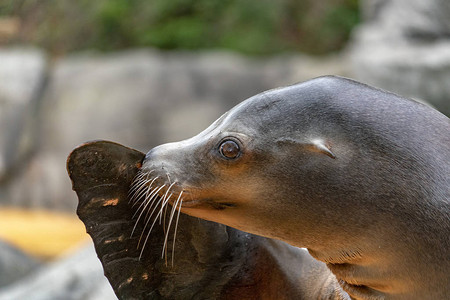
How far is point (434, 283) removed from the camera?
1.83 meters

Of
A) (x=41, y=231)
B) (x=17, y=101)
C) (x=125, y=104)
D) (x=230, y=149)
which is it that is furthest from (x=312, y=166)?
(x=17, y=101)

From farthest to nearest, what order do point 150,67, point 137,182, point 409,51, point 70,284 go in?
point 150,67
point 409,51
point 70,284
point 137,182

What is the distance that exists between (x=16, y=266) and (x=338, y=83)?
5.04 meters

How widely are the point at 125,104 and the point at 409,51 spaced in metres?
3.98

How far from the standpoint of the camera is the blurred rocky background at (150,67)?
8.18 meters

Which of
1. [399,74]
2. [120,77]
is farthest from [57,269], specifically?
[120,77]

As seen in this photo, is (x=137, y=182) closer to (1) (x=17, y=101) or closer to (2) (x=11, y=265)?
(2) (x=11, y=265)

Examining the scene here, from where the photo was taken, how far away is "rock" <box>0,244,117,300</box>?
4.56 meters

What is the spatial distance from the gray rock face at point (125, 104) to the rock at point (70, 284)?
4811 mm

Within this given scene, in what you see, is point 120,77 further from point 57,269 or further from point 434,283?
point 434,283

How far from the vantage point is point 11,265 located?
628 centimetres

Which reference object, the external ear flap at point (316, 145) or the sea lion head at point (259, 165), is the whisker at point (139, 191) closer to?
the sea lion head at point (259, 165)

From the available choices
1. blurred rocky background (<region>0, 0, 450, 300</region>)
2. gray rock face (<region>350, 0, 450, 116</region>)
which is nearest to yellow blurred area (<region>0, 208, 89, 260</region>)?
blurred rocky background (<region>0, 0, 450, 300</region>)

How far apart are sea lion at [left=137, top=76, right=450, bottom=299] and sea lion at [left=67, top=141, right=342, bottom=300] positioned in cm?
15
